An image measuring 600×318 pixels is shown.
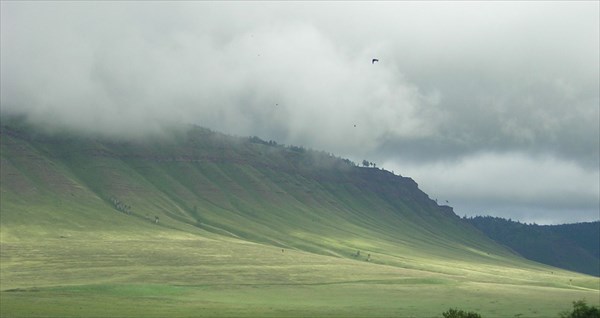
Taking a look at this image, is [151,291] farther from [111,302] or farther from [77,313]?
[77,313]

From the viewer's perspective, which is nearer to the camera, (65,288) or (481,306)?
(481,306)

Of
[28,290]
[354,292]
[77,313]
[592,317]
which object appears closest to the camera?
A: [592,317]

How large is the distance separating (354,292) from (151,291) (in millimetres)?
52209

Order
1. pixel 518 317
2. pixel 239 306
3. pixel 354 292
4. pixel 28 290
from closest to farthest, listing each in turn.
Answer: pixel 518 317 → pixel 239 306 → pixel 28 290 → pixel 354 292

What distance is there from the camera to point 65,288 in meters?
186

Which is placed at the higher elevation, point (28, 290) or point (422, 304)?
point (422, 304)

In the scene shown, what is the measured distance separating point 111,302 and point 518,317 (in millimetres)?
82058

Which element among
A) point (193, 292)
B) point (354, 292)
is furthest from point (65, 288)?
point (354, 292)

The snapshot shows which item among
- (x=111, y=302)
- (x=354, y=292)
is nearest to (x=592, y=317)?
(x=111, y=302)

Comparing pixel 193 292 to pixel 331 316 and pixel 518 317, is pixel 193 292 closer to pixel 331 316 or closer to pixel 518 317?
pixel 331 316

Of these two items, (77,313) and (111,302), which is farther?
(111,302)

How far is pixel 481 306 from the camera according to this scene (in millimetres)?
161375

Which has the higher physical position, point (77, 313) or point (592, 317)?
point (592, 317)

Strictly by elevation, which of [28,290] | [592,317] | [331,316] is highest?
[592,317]
